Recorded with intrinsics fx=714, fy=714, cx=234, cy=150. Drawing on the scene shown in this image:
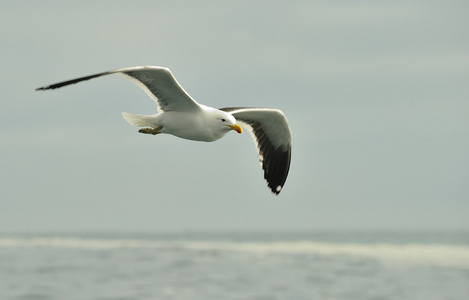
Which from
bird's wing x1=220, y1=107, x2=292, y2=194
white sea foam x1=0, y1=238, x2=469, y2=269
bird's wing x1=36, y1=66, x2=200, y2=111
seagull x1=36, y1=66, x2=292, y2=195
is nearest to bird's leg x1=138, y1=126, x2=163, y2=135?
seagull x1=36, y1=66, x2=292, y2=195

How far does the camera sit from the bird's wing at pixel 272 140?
1421 centimetres

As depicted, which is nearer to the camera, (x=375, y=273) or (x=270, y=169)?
(x=270, y=169)

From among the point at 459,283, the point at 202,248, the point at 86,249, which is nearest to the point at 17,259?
the point at 86,249

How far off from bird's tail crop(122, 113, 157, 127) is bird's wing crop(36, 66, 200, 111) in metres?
0.25

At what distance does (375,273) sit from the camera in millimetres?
60406

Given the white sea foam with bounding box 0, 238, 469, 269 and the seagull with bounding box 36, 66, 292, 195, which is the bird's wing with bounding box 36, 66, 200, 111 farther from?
the white sea foam with bounding box 0, 238, 469, 269

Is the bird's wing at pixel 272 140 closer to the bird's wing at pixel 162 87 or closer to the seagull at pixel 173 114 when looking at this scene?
the seagull at pixel 173 114

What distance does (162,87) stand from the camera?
11.1 meters

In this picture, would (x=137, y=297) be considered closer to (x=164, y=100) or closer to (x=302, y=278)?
(x=302, y=278)

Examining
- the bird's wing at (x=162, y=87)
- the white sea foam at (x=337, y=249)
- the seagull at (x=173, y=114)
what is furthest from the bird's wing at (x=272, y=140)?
the white sea foam at (x=337, y=249)

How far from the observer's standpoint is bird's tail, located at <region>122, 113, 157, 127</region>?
Answer: 1153 cm

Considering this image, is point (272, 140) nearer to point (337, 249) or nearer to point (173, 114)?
point (173, 114)

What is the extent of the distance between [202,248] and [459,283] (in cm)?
4445

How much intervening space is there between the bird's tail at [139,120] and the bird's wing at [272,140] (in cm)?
270
